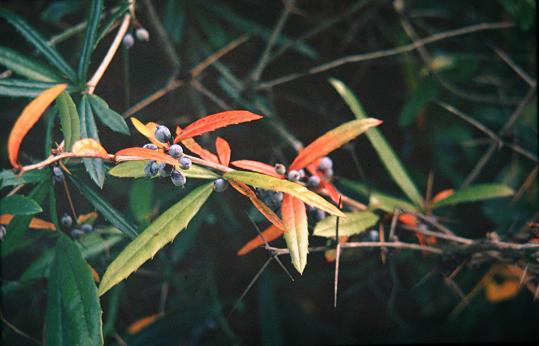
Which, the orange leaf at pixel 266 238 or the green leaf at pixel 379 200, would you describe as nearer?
the orange leaf at pixel 266 238

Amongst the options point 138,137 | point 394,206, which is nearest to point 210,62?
point 138,137

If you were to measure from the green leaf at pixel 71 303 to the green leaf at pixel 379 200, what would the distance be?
0.54 metres

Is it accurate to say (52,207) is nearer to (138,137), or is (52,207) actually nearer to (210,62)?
(138,137)

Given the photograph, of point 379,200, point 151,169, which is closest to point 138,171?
point 151,169

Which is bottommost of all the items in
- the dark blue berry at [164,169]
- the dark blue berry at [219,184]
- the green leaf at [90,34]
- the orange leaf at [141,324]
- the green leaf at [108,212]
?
the orange leaf at [141,324]

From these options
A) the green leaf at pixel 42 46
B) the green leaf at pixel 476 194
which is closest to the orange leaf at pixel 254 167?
the green leaf at pixel 42 46

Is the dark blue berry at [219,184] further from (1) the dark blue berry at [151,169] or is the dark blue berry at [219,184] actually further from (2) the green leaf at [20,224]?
(2) the green leaf at [20,224]

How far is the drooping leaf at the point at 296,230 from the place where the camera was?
0.74 m

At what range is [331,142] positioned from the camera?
0.85 metres

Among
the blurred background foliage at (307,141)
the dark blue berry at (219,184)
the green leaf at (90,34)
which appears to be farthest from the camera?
the blurred background foliage at (307,141)

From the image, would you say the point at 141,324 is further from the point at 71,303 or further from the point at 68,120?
the point at 68,120

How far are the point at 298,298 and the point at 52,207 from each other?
0.93 metres

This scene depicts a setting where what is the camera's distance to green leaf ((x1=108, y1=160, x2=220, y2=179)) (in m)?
0.73

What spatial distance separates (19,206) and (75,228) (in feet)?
0.69
